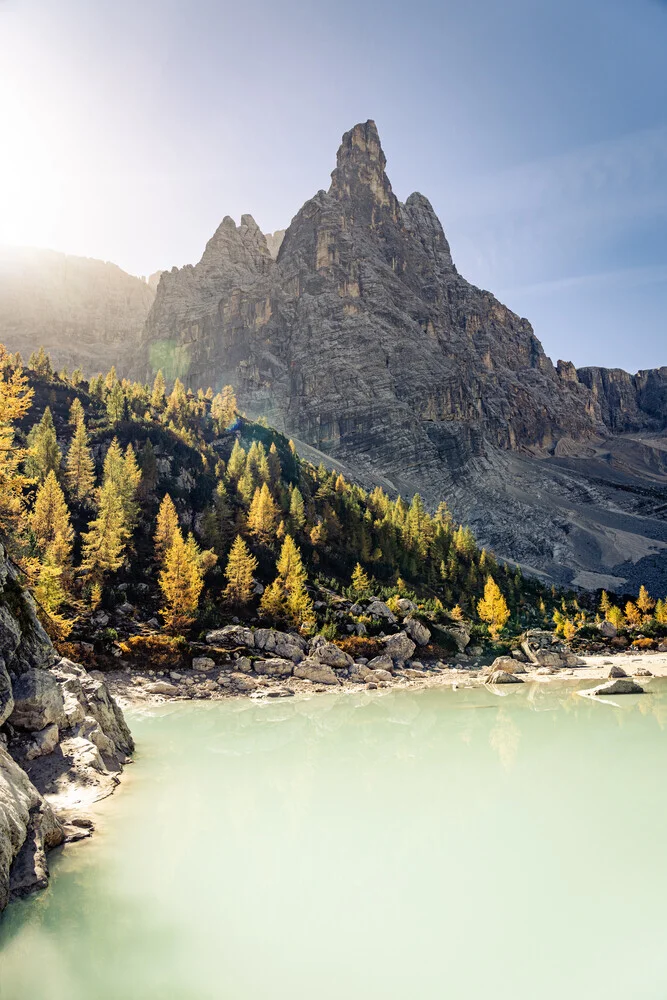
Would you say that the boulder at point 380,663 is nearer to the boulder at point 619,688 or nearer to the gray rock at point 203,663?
the gray rock at point 203,663

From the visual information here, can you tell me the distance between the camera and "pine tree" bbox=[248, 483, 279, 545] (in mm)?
66500

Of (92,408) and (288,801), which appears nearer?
(288,801)

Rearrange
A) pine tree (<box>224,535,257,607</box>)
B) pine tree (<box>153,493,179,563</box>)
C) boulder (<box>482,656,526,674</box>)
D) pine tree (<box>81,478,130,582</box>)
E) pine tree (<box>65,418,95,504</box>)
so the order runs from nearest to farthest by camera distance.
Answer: pine tree (<box>81,478,130,582</box>), boulder (<box>482,656,526,674</box>), pine tree (<box>224,535,257,607</box>), pine tree (<box>153,493,179,563</box>), pine tree (<box>65,418,95,504</box>)

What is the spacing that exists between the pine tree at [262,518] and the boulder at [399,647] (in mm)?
22994

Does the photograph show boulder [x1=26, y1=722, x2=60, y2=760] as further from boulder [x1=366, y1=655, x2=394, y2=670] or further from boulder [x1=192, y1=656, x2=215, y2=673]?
boulder [x1=366, y1=655, x2=394, y2=670]

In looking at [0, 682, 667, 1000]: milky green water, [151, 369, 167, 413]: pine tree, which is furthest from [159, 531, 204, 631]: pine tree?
[151, 369, 167, 413]: pine tree

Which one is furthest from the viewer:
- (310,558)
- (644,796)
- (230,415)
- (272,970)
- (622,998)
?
(230,415)

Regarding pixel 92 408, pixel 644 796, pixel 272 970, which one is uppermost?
pixel 92 408

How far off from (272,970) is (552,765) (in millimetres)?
14597

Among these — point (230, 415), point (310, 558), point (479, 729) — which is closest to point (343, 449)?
point (230, 415)

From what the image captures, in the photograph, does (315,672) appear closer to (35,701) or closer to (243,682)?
(243,682)

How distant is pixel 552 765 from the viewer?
765 inches

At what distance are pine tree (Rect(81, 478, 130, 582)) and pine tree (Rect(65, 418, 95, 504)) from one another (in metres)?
10.4

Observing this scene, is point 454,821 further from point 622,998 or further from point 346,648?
point 346,648
